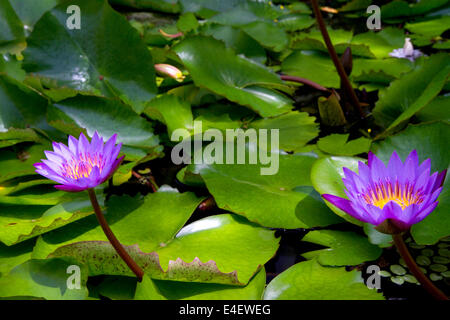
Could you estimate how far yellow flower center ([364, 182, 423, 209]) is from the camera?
673 mm

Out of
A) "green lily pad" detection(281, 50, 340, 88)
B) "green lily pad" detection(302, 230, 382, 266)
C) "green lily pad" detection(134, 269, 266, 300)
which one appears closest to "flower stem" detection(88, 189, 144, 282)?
"green lily pad" detection(134, 269, 266, 300)

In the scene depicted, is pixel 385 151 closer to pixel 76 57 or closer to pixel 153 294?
pixel 153 294

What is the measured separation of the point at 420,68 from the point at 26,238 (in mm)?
1173

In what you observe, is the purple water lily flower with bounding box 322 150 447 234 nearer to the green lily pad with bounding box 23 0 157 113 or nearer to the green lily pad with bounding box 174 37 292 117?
the green lily pad with bounding box 174 37 292 117

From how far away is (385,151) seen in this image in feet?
3.16

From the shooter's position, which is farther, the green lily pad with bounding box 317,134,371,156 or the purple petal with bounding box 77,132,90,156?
the green lily pad with bounding box 317,134,371,156

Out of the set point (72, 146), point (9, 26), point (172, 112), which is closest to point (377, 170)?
point (72, 146)

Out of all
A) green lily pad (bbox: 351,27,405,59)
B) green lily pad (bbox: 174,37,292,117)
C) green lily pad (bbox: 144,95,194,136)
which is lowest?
green lily pad (bbox: 144,95,194,136)

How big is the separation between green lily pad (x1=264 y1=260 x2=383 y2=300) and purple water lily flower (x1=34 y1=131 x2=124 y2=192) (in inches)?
15.4

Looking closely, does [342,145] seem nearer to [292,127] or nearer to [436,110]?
[292,127]

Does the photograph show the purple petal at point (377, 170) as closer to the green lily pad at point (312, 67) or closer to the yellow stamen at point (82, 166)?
the yellow stamen at point (82, 166)

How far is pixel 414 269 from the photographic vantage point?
661 millimetres

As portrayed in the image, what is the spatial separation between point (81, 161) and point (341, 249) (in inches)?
22.2

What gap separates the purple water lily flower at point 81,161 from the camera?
0.70m
